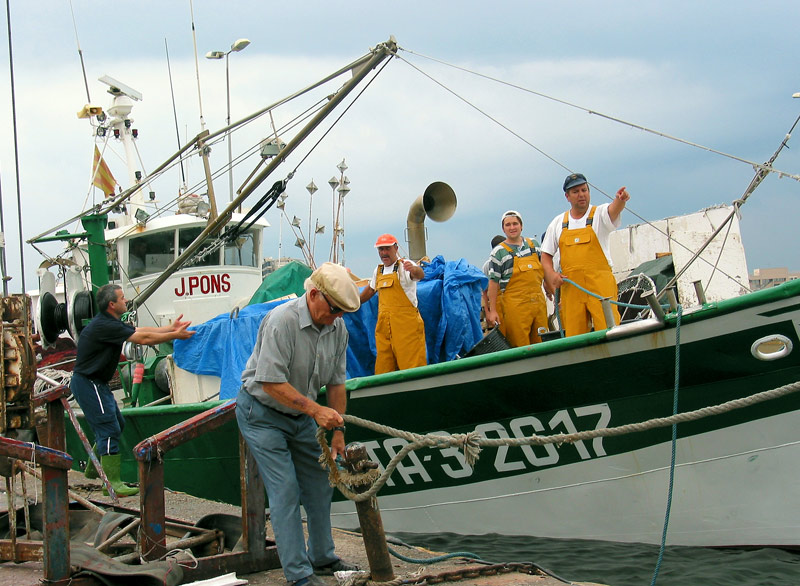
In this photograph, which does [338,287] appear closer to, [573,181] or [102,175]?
[573,181]

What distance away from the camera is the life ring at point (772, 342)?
4512mm

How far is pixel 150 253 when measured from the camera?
32.8 feet

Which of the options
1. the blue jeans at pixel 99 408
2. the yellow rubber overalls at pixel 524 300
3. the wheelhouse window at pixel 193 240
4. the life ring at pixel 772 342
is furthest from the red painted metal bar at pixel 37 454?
the wheelhouse window at pixel 193 240

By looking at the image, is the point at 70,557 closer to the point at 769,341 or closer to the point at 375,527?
the point at 375,527

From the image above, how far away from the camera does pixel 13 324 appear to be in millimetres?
4926

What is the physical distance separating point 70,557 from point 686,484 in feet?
12.1

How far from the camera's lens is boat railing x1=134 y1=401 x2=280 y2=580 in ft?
12.0

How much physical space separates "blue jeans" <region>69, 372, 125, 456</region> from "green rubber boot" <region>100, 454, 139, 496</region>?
73 mm

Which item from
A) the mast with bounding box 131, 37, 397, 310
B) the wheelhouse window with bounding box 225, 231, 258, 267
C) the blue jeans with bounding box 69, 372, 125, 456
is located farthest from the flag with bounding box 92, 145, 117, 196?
the blue jeans with bounding box 69, 372, 125, 456

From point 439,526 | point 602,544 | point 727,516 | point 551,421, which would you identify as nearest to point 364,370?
point 439,526

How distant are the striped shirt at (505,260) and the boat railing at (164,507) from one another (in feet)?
8.81

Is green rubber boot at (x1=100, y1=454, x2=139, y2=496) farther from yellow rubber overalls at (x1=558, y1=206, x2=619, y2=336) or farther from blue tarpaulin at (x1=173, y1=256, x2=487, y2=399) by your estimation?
yellow rubber overalls at (x1=558, y1=206, x2=619, y2=336)

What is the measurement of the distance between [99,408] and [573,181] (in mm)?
4139

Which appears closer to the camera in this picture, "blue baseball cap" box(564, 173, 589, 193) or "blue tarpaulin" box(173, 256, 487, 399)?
"blue baseball cap" box(564, 173, 589, 193)
